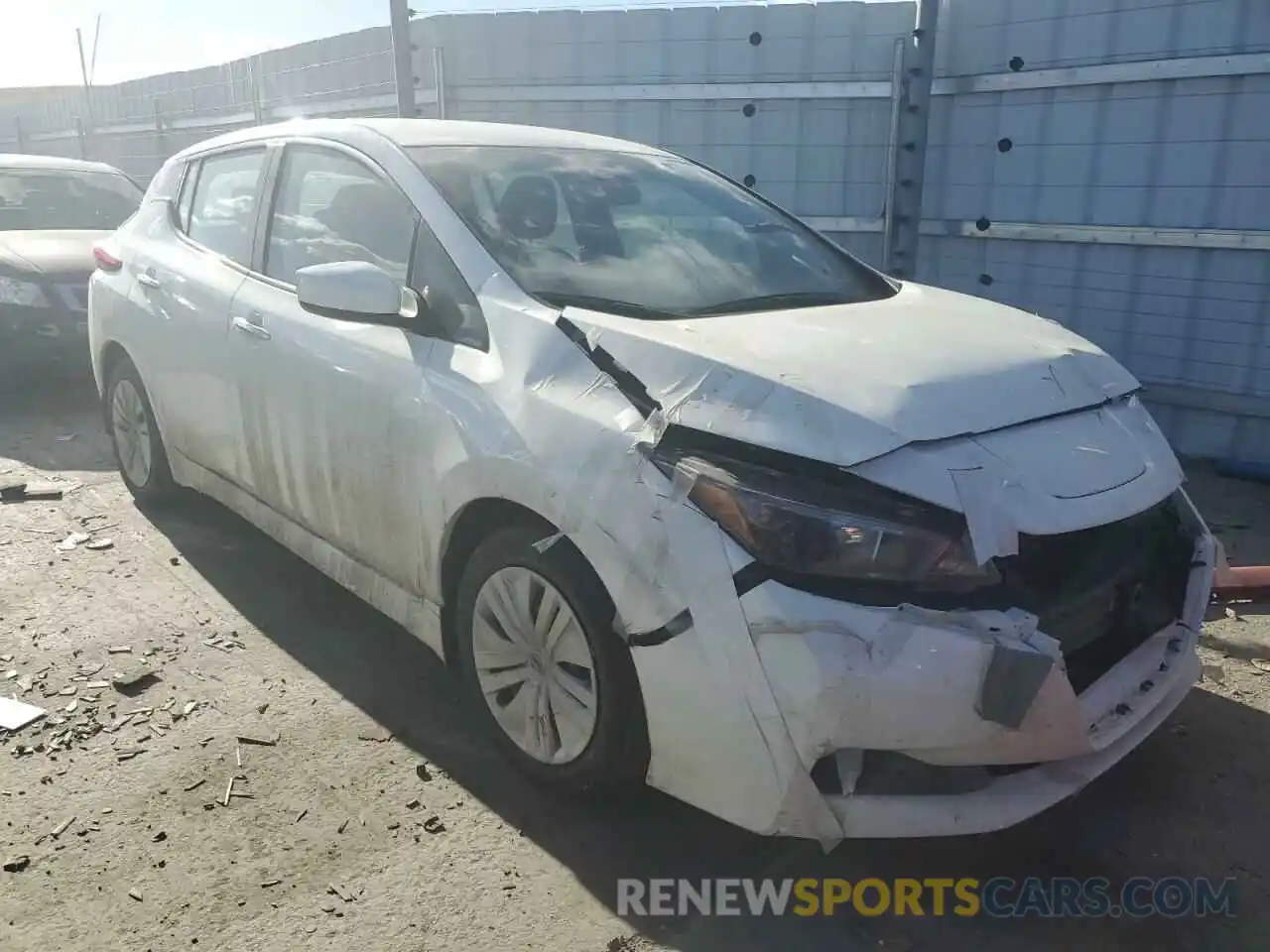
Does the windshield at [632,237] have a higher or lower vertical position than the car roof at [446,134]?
lower

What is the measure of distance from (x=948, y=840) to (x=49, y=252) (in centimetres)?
675

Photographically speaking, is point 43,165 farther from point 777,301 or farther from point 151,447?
point 777,301

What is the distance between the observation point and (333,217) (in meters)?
3.27

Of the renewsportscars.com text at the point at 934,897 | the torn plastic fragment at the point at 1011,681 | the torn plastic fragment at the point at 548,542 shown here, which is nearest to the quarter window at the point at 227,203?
the torn plastic fragment at the point at 548,542

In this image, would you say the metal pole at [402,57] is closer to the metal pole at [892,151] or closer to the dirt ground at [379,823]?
the metal pole at [892,151]

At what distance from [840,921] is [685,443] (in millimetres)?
1131

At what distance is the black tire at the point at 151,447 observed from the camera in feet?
14.4

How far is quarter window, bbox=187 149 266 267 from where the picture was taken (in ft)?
12.1

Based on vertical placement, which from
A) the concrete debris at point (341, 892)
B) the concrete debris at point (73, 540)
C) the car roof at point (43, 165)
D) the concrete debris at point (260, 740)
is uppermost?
the car roof at point (43, 165)

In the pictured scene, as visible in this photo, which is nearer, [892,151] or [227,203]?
[227,203]

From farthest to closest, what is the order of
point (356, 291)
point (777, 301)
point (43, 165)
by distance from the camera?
point (43, 165)
point (777, 301)
point (356, 291)

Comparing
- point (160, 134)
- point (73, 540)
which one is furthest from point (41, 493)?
point (160, 134)

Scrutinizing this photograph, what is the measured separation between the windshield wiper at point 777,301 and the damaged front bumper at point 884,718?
36.0 inches

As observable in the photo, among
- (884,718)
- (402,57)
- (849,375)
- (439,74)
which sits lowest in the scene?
(884,718)
